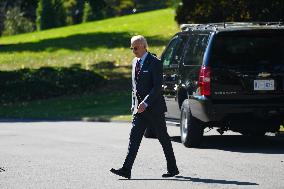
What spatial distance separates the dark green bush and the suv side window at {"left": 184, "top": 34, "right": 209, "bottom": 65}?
1493 cm

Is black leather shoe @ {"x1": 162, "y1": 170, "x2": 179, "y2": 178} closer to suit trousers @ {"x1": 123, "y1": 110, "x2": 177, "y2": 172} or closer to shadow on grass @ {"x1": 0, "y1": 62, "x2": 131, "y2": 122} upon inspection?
suit trousers @ {"x1": 123, "y1": 110, "x2": 177, "y2": 172}

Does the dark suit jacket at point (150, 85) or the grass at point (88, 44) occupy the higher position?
the dark suit jacket at point (150, 85)

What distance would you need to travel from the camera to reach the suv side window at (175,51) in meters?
16.2

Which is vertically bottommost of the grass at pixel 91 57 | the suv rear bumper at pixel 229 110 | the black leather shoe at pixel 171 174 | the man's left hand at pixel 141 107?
the grass at pixel 91 57

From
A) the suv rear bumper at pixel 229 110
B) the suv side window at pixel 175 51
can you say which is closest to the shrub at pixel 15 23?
the suv side window at pixel 175 51

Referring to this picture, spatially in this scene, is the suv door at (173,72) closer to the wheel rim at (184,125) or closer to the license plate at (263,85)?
the wheel rim at (184,125)

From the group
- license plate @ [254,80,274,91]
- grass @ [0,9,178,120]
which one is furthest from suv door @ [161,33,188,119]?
grass @ [0,9,178,120]

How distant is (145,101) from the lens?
36.8 ft

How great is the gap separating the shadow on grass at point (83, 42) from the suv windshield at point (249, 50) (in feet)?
89.3

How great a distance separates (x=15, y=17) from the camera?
3740 inches


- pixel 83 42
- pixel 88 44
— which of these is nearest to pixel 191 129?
pixel 88 44

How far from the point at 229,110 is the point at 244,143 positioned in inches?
72.3

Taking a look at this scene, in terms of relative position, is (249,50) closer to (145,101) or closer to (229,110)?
(229,110)

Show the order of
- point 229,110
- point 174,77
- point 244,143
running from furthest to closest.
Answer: point 244,143 → point 174,77 → point 229,110
